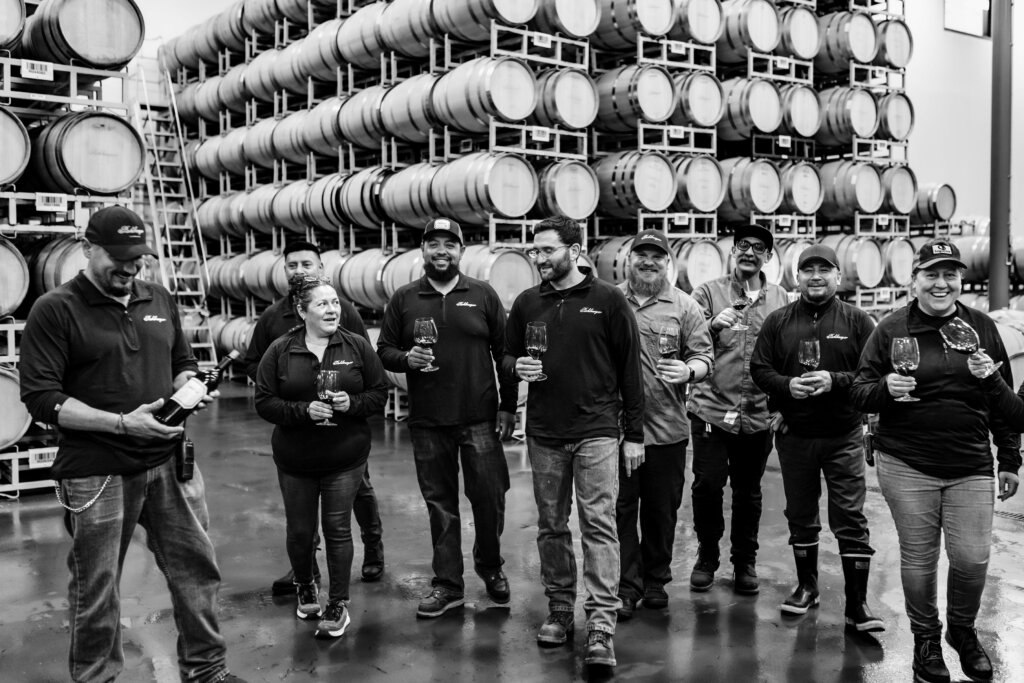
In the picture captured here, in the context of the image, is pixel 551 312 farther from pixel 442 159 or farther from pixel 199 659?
pixel 442 159

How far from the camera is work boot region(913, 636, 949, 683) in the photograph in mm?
4000

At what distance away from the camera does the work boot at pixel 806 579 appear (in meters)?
4.88

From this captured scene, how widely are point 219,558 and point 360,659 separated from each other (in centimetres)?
196

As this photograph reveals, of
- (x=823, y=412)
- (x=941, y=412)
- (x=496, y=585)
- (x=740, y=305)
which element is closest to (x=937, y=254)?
(x=941, y=412)

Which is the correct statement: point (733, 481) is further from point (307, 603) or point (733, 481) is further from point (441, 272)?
point (307, 603)

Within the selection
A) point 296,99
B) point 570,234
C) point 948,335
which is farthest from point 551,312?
point 296,99

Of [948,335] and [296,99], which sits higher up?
[296,99]

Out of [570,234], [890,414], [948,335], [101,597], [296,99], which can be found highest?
[296,99]

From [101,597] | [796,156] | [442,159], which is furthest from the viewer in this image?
[796,156]

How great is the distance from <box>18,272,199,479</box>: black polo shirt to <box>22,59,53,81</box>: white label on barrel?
4.65m

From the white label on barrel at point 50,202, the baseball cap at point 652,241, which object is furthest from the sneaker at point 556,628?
the white label on barrel at point 50,202

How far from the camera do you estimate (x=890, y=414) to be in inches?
159

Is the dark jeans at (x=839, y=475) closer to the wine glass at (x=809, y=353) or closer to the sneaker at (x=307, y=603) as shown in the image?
the wine glass at (x=809, y=353)

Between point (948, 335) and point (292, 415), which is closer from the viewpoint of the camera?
point (948, 335)
